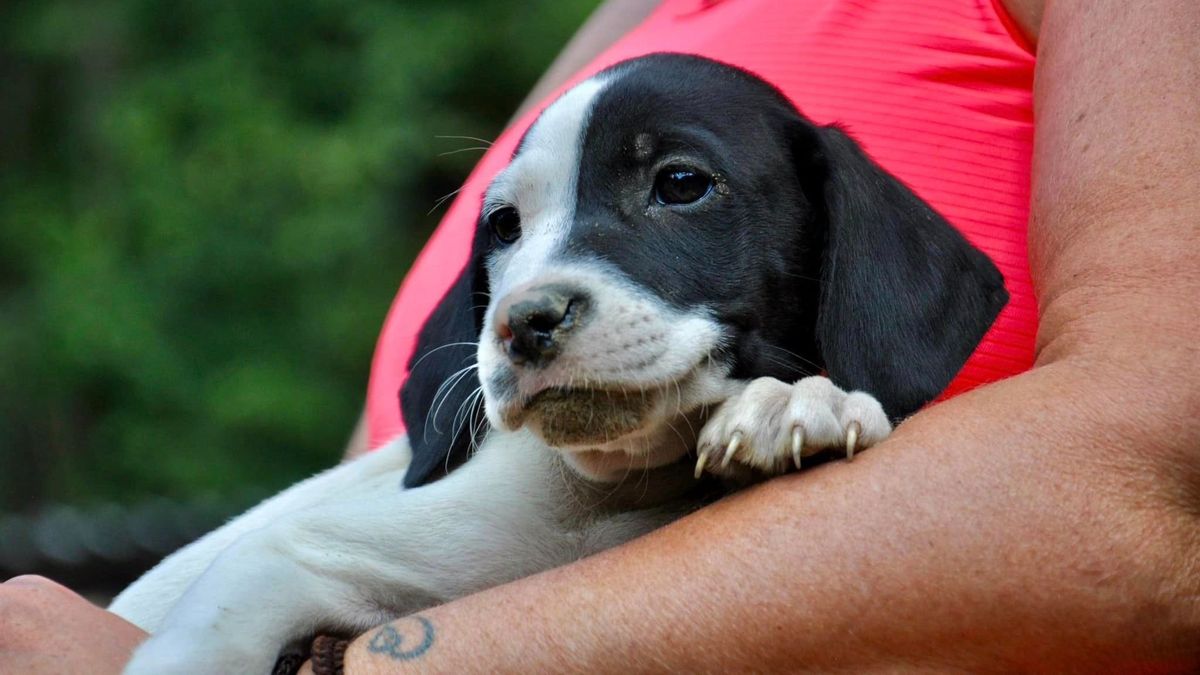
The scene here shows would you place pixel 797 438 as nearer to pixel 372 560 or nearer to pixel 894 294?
pixel 894 294

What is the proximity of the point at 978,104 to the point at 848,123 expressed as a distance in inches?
10.6

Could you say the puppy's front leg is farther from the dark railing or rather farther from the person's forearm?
the dark railing

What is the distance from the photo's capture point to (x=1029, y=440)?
2213 mm

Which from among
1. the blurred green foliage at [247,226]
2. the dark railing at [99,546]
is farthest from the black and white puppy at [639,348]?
the blurred green foliage at [247,226]

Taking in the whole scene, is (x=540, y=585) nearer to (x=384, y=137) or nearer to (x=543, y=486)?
(x=543, y=486)

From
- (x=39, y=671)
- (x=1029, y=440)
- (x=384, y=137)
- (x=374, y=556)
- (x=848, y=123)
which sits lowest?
(x=384, y=137)

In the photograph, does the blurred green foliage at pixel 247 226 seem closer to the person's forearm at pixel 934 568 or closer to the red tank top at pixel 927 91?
the red tank top at pixel 927 91

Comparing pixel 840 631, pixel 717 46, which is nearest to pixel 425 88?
pixel 717 46

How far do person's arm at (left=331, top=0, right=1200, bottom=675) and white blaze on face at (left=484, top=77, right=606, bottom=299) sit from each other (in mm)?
570

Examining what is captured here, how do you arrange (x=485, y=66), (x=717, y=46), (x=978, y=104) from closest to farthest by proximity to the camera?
1. (x=978, y=104)
2. (x=717, y=46)
3. (x=485, y=66)

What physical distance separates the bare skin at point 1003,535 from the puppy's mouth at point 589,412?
190 mm

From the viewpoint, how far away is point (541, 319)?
234 centimetres

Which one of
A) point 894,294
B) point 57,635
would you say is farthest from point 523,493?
point 57,635

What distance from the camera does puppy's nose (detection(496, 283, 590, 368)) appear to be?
2.34 metres
